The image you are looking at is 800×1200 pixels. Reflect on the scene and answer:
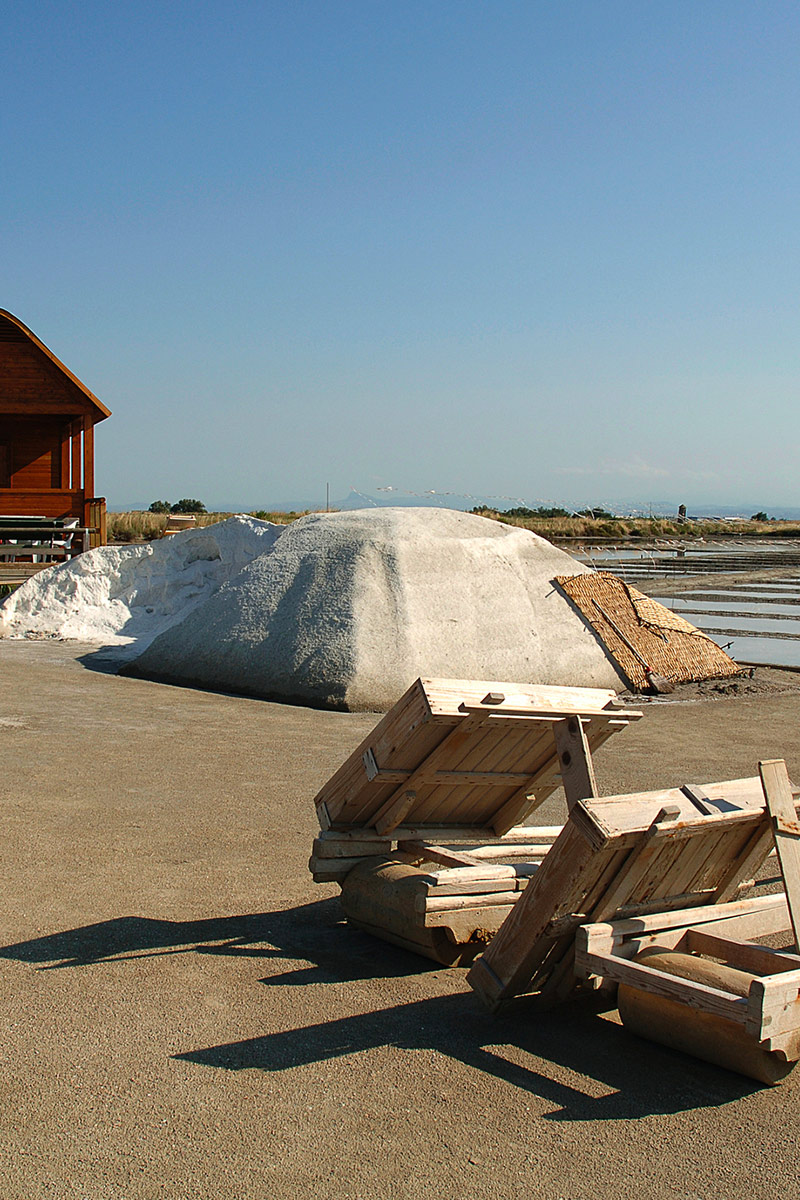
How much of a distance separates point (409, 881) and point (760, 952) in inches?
53.6

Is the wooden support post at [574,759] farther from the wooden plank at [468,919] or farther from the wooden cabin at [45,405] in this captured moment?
the wooden cabin at [45,405]

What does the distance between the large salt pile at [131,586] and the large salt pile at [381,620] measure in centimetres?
227

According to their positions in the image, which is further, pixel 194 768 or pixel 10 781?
pixel 194 768

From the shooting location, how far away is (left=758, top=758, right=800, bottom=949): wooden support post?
11.9 ft

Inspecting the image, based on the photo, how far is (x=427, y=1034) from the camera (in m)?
3.66

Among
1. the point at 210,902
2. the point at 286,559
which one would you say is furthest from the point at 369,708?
the point at 210,902

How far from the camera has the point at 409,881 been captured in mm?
4402

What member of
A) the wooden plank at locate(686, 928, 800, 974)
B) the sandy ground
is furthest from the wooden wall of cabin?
the wooden plank at locate(686, 928, 800, 974)

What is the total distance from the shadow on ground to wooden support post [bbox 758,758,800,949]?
60 cm

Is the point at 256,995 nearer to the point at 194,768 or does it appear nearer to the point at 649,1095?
the point at 649,1095

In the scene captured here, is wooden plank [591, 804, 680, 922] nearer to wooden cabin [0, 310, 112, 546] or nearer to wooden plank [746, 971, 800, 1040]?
wooden plank [746, 971, 800, 1040]

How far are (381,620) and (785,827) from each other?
7033 mm

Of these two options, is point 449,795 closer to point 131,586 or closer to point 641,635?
point 641,635

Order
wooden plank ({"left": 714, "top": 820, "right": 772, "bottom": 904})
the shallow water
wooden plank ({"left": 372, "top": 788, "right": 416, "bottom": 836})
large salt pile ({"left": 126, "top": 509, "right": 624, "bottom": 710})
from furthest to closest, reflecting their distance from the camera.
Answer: the shallow water, large salt pile ({"left": 126, "top": 509, "right": 624, "bottom": 710}), wooden plank ({"left": 372, "top": 788, "right": 416, "bottom": 836}), wooden plank ({"left": 714, "top": 820, "right": 772, "bottom": 904})
